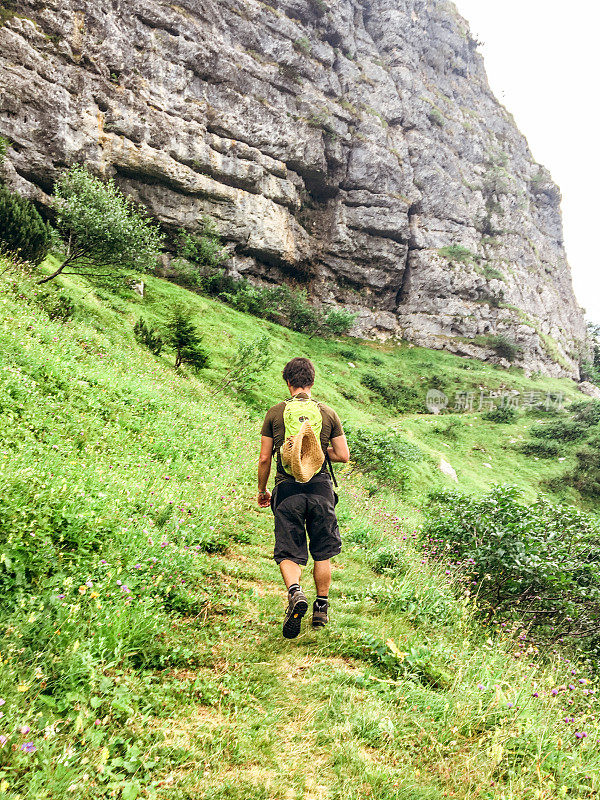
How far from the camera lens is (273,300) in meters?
52.0

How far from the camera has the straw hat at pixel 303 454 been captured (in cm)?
436

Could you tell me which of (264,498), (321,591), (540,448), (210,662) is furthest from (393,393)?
(210,662)

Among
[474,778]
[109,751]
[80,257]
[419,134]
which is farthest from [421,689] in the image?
[419,134]

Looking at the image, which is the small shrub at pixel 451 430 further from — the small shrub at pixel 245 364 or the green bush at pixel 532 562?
the green bush at pixel 532 562

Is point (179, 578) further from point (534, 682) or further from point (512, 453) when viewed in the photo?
point (512, 453)

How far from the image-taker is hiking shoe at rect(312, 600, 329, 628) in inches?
177

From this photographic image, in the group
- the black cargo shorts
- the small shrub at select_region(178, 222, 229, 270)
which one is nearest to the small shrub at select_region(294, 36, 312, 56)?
the small shrub at select_region(178, 222, 229, 270)

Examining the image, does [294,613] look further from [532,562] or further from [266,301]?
[266,301]

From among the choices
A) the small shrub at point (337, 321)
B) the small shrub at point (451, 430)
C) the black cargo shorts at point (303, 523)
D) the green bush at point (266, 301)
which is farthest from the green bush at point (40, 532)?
the small shrub at point (337, 321)

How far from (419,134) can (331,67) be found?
20108mm

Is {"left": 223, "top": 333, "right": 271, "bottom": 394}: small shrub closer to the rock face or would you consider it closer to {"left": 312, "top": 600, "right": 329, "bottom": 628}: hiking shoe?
{"left": 312, "top": 600, "right": 329, "bottom": 628}: hiking shoe

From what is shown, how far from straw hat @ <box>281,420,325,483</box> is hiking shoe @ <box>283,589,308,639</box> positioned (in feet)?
3.97

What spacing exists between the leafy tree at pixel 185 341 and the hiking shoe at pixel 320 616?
16.4 m

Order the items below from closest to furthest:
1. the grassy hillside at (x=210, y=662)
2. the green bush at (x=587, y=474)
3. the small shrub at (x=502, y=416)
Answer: the grassy hillside at (x=210, y=662) < the green bush at (x=587, y=474) < the small shrub at (x=502, y=416)
